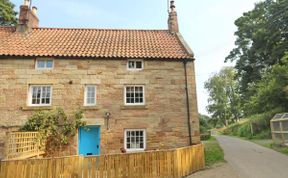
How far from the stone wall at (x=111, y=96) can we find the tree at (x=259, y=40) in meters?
22.1

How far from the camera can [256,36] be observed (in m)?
33.7

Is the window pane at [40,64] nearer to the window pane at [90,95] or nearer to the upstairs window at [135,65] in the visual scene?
the window pane at [90,95]

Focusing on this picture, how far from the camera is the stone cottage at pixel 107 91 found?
49.5 ft

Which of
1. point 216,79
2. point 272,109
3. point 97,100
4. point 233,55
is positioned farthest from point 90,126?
point 216,79

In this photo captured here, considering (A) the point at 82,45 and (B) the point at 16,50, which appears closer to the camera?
(B) the point at 16,50

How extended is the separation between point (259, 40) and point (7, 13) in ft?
105

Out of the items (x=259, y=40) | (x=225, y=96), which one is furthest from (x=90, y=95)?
(x=225, y=96)

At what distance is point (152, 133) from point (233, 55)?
98.6ft

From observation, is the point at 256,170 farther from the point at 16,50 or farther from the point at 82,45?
the point at 16,50

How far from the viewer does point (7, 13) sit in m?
26.7

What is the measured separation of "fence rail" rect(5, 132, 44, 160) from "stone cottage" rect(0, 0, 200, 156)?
2.25m

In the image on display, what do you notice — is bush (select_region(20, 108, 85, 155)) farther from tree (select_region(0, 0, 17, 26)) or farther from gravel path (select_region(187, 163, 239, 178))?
tree (select_region(0, 0, 17, 26))

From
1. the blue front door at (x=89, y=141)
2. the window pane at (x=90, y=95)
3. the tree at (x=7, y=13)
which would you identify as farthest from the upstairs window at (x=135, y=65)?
the tree at (x=7, y=13)

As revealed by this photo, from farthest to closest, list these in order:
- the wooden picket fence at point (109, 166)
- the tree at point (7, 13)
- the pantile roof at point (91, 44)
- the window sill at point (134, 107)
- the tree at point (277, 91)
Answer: the tree at point (7, 13) < the tree at point (277, 91) < the pantile roof at point (91, 44) < the window sill at point (134, 107) < the wooden picket fence at point (109, 166)
